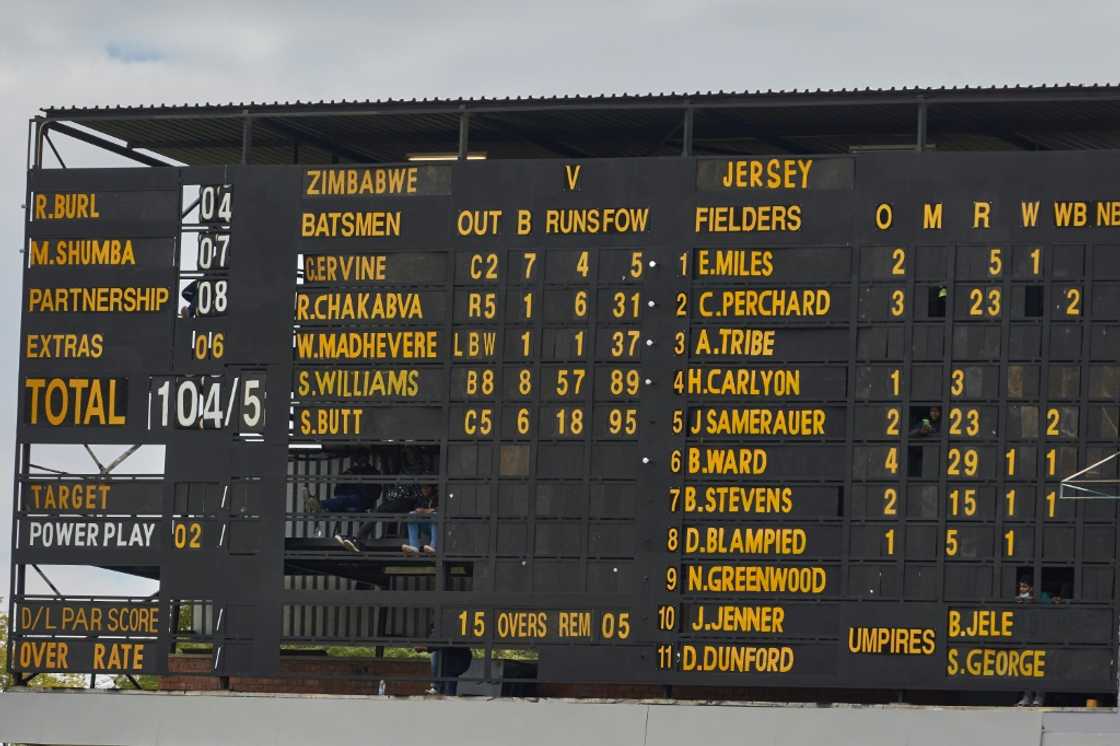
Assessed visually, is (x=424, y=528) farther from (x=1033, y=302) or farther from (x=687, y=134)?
(x=1033, y=302)

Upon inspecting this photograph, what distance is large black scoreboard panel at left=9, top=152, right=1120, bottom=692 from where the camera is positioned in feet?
88.4

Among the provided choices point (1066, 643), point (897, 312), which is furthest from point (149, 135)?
point (1066, 643)

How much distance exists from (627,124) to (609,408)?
4387 mm

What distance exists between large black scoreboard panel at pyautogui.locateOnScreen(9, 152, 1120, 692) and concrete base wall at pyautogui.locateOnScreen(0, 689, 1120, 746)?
0.41 m

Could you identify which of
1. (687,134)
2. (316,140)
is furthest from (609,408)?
(316,140)

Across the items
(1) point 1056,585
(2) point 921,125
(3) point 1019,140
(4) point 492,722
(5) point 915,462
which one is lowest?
(4) point 492,722

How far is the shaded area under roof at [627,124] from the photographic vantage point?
28.7 meters

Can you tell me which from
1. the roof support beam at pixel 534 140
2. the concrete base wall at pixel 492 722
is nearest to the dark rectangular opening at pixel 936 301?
the concrete base wall at pixel 492 722

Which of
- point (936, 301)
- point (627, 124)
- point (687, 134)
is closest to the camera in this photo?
point (936, 301)

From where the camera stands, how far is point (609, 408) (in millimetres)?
28000

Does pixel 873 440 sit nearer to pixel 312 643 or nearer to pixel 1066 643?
pixel 1066 643

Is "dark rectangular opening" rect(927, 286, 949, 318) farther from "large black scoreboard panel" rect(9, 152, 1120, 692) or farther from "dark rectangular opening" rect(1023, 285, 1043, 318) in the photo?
"dark rectangular opening" rect(1023, 285, 1043, 318)

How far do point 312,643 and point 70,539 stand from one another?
331cm

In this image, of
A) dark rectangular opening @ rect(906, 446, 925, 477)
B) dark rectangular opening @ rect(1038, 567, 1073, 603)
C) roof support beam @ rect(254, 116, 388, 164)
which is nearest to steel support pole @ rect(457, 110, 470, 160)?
roof support beam @ rect(254, 116, 388, 164)
